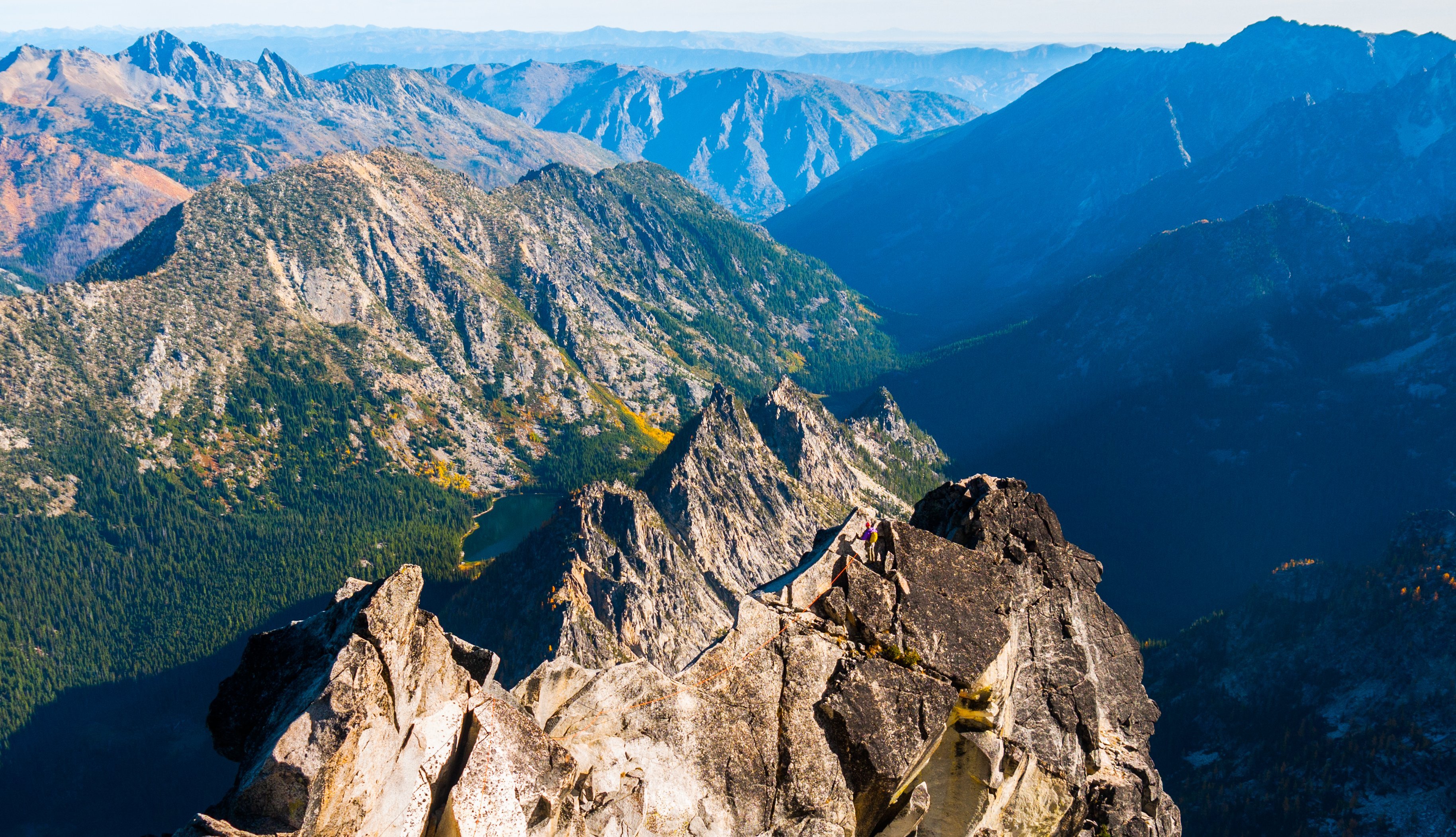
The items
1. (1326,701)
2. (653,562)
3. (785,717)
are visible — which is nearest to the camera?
(785,717)

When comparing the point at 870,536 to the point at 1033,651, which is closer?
the point at 870,536

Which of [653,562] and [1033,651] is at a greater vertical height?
[1033,651]

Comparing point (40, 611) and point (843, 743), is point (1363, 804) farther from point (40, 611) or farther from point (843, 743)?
point (40, 611)

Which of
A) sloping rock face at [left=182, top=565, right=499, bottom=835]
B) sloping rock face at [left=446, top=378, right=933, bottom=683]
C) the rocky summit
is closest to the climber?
the rocky summit

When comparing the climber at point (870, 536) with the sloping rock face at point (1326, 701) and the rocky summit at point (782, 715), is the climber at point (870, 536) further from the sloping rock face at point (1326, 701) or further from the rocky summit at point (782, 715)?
the sloping rock face at point (1326, 701)

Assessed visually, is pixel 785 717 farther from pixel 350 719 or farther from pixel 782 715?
pixel 350 719

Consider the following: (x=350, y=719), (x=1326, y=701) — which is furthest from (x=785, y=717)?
(x=1326, y=701)

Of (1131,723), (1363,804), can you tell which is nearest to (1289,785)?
(1363,804)
